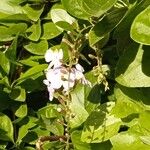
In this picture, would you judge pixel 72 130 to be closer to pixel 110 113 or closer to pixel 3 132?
pixel 110 113

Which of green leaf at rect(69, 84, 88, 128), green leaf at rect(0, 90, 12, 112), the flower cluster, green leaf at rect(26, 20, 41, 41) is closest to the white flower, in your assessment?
the flower cluster

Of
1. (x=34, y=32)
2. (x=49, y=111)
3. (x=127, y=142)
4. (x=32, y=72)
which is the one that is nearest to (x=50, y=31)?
(x=34, y=32)

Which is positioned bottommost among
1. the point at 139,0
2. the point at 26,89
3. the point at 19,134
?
the point at 19,134

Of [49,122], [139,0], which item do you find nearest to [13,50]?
[49,122]

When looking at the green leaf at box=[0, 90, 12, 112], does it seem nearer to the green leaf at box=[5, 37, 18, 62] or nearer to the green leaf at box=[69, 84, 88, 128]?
the green leaf at box=[5, 37, 18, 62]

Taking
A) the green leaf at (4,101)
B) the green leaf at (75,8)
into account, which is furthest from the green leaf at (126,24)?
the green leaf at (4,101)

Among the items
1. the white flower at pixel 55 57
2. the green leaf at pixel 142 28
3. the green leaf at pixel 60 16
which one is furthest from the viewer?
the green leaf at pixel 60 16

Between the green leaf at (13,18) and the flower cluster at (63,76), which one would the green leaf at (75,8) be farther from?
the green leaf at (13,18)
